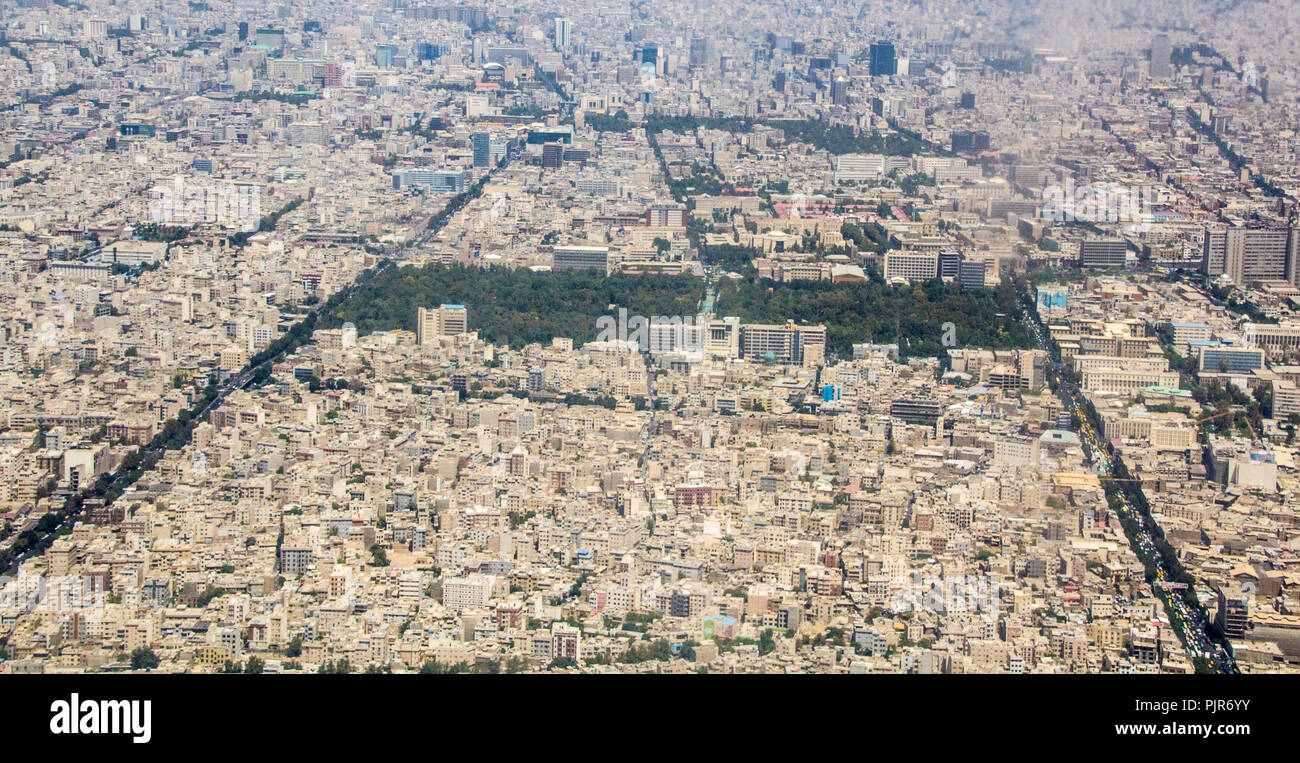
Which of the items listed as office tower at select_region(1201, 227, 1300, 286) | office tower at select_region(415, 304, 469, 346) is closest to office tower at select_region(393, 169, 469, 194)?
office tower at select_region(415, 304, 469, 346)

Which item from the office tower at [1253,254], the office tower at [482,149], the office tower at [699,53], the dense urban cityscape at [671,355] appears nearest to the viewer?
the dense urban cityscape at [671,355]

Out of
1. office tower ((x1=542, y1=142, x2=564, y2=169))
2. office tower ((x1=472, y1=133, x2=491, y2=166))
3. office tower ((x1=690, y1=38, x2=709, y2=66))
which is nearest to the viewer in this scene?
office tower ((x1=542, y1=142, x2=564, y2=169))

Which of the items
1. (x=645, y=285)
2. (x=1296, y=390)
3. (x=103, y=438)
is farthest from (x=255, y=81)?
(x=1296, y=390)

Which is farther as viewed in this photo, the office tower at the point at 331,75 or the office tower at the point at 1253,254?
the office tower at the point at 331,75

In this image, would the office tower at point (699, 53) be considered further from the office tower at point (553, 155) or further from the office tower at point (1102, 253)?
the office tower at point (1102, 253)

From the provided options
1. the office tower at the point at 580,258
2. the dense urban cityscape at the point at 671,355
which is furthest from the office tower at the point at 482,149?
the office tower at the point at 580,258

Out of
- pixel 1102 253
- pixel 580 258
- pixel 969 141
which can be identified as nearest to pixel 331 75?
pixel 580 258

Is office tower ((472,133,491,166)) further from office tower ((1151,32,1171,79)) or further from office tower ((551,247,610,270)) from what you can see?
office tower ((1151,32,1171,79))
